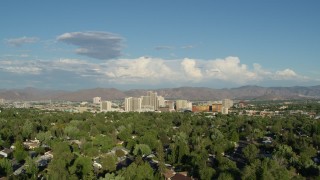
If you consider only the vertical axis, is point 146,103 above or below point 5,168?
above

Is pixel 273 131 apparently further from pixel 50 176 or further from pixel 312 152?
pixel 50 176

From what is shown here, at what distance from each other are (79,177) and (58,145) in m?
10.7

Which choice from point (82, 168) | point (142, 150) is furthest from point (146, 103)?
point (82, 168)

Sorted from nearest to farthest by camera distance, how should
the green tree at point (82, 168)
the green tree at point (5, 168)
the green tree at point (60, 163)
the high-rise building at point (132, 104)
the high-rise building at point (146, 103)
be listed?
the green tree at point (60, 163)
the green tree at point (82, 168)
the green tree at point (5, 168)
the high-rise building at point (132, 104)
the high-rise building at point (146, 103)

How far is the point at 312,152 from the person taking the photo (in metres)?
→ 46.8

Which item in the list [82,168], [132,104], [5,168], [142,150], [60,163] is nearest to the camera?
[60,163]

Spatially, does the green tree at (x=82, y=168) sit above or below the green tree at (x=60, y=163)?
below

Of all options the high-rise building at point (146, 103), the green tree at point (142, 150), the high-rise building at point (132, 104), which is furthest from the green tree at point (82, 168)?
the high-rise building at point (146, 103)

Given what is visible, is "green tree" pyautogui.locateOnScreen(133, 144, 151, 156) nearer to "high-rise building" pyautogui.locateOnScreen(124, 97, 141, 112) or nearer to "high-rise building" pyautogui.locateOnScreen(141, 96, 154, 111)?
"high-rise building" pyautogui.locateOnScreen(124, 97, 141, 112)

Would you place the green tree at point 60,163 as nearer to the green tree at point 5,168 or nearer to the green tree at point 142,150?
→ the green tree at point 5,168

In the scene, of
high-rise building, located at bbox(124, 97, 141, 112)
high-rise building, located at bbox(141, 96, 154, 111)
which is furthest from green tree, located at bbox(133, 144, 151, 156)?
high-rise building, located at bbox(141, 96, 154, 111)

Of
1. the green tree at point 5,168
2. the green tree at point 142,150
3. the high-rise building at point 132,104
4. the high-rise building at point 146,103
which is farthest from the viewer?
the high-rise building at point 146,103

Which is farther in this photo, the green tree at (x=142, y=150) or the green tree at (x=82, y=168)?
the green tree at (x=142, y=150)

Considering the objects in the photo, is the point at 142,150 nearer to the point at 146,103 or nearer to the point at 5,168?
the point at 5,168
